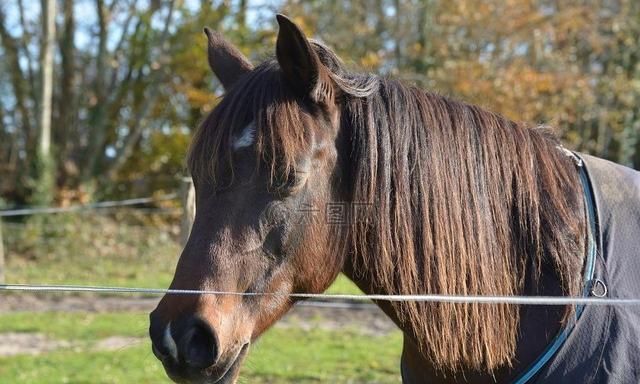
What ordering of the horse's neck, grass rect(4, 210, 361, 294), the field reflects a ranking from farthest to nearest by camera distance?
grass rect(4, 210, 361, 294) → the field → the horse's neck

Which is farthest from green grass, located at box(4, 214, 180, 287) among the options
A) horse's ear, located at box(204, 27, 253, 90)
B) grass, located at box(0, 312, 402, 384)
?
horse's ear, located at box(204, 27, 253, 90)

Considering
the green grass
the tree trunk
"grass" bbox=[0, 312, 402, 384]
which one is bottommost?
the green grass

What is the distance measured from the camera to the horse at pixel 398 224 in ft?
6.89

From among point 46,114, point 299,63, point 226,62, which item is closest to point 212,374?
point 299,63

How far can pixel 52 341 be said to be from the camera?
861 centimetres

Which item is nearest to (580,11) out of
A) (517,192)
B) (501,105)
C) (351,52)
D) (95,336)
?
(501,105)

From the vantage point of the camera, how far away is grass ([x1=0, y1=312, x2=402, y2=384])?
6.69m

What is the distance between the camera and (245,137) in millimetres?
2156

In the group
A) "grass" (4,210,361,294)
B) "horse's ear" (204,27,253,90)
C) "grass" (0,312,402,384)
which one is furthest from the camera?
"grass" (4,210,361,294)

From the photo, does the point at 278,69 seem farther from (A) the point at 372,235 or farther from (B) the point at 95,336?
(B) the point at 95,336

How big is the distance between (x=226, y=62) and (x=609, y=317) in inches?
65.5

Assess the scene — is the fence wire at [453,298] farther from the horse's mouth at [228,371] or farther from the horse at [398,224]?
the horse's mouth at [228,371]

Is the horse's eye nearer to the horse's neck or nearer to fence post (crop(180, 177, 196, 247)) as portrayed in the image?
the horse's neck

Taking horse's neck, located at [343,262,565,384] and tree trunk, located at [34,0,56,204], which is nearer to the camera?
horse's neck, located at [343,262,565,384]
